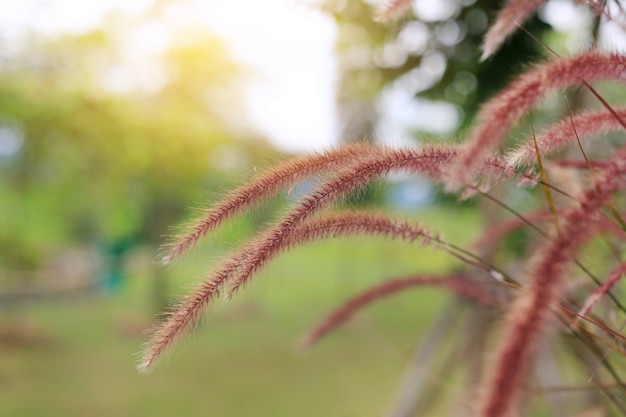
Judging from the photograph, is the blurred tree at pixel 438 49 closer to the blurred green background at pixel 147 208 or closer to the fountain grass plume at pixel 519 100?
the blurred green background at pixel 147 208

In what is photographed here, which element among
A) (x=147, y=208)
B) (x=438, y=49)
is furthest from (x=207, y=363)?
(x=438, y=49)

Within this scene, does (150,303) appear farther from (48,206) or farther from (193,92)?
(193,92)

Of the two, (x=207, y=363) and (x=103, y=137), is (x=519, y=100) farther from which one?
(x=103, y=137)

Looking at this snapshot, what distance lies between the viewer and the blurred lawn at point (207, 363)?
2293 mm

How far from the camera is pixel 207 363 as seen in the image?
9.78 ft

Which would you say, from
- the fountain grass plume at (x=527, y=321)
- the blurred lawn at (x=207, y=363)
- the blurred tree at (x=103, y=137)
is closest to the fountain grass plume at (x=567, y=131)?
the fountain grass plume at (x=527, y=321)

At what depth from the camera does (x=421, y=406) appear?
159 cm

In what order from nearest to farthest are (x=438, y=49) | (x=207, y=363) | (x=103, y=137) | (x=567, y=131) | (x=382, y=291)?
(x=567, y=131) < (x=382, y=291) < (x=438, y=49) < (x=207, y=363) < (x=103, y=137)

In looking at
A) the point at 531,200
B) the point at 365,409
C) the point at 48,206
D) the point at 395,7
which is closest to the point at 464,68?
the point at 531,200

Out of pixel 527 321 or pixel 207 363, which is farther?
pixel 207 363

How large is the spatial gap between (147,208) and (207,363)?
1624 millimetres

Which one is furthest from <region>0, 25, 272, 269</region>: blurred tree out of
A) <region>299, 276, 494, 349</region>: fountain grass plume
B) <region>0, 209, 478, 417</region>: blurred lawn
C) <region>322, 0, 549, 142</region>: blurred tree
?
<region>299, 276, 494, 349</region>: fountain grass plume

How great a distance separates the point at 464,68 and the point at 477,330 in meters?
0.67

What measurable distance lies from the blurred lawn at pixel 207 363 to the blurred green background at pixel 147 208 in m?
0.01
